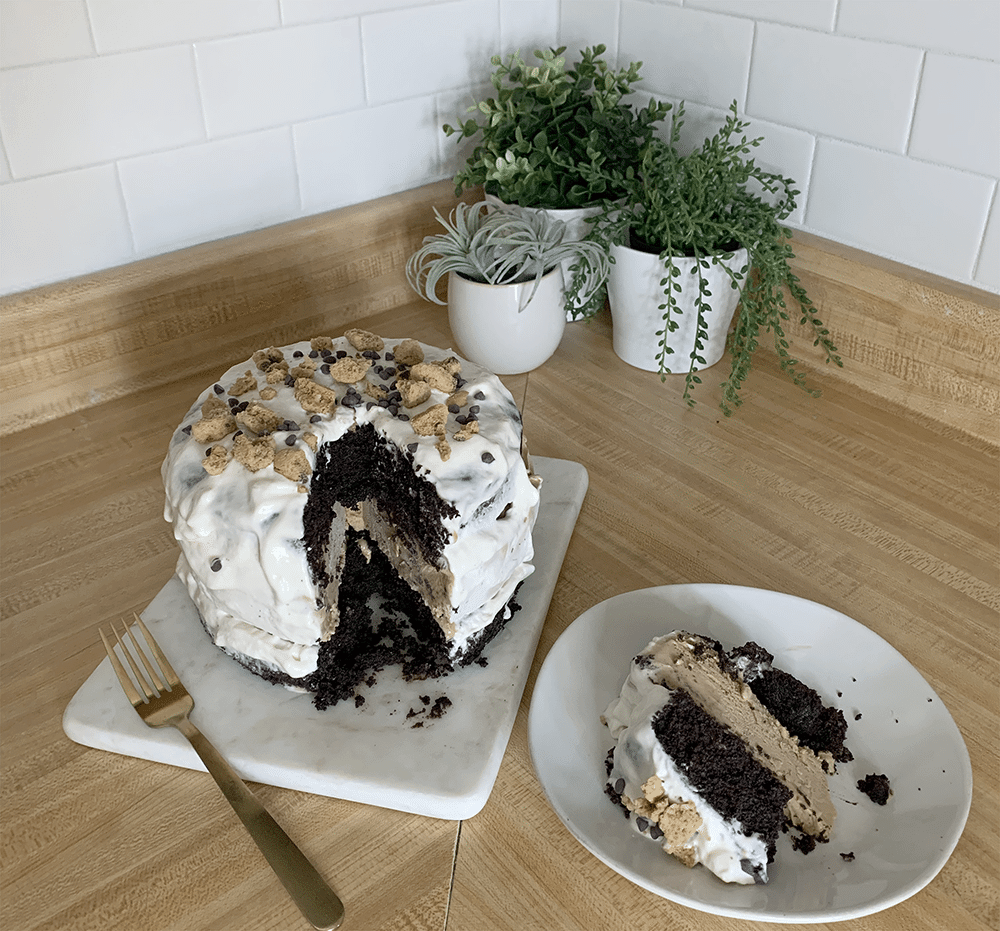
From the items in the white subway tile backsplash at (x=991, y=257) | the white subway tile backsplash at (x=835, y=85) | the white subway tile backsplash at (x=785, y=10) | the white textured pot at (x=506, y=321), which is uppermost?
the white subway tile backsplash at (x=785, y=10)

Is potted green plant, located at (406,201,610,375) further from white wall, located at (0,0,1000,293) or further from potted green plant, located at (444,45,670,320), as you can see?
white wall, located at (0,0,1000,293)

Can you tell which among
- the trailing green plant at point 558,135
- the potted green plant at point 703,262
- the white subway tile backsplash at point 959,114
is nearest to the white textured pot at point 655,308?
the potted green plant at point 703,262

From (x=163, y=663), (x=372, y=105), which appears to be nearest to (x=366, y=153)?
(x=372, y=105)

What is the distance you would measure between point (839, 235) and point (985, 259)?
199 millimetres

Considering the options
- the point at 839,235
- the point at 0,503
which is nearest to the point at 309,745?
the point at 0,503

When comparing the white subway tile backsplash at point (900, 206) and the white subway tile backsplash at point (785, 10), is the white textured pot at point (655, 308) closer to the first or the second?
the white subway tile backsplash at point (900, 206)

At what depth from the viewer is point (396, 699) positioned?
87cm

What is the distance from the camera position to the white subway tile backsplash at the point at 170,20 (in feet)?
3.71

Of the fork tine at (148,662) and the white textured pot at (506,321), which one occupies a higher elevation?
the white textured pot at (506,321)

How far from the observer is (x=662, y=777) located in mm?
704

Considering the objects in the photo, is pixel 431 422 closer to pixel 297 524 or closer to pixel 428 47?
pixel 297 524

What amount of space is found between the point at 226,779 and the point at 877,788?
55 centimetres

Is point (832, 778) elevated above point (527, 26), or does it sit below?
below

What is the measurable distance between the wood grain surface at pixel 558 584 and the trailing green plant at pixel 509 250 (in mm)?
166
